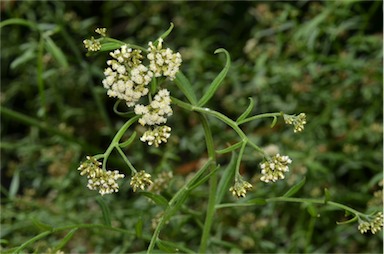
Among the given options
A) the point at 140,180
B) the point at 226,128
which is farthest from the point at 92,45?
the point at 226,128

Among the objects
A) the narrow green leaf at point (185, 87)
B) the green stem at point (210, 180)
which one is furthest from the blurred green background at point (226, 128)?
the narrow green leaf at point (185, 87)

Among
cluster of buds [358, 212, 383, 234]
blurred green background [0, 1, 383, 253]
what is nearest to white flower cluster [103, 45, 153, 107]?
cluster of buds [358, 212, 383, 234]

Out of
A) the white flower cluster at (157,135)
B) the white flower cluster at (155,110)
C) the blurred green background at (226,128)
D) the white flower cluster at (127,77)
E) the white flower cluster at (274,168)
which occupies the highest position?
the white flower cluster at (127,77)

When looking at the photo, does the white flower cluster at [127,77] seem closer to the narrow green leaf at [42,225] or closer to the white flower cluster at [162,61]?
the white flower cluster at [162,61]

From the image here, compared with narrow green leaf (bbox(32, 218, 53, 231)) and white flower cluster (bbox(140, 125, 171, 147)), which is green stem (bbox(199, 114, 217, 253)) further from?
narrow green leaf (bbox(32, 218, 53, 231))

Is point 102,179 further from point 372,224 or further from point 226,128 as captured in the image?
point 226,128

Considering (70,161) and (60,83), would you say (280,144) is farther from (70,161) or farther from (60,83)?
(60,83)
